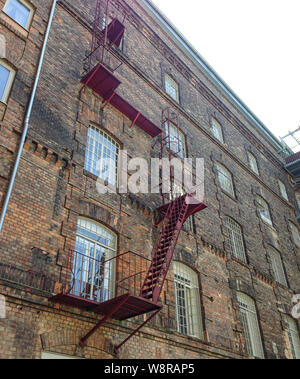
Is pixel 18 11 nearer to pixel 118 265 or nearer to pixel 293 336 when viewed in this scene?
pixel 118 265

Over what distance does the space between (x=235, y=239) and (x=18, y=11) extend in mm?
12151

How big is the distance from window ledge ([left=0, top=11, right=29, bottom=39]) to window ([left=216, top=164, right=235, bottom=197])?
10800mm

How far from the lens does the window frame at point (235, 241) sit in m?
16.3

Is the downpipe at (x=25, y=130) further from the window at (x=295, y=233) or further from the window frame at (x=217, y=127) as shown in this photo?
the window at (x=295, y=233)

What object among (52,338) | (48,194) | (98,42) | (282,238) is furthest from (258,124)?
(52,338)

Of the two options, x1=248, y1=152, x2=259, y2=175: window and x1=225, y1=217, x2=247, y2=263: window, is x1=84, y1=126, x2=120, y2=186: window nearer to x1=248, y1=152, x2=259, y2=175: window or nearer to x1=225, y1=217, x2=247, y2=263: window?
x1=225, y1=217, x2=247, y2=263: window

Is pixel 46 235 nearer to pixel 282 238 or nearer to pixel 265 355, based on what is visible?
pixel 265 355

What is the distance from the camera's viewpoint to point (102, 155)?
39.1 feet

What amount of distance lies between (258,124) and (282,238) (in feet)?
28.0

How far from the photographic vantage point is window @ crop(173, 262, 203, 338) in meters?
11.8

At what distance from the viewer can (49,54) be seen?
11.5m

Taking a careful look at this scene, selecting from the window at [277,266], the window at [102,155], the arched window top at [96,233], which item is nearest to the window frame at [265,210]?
the window at [277,266]

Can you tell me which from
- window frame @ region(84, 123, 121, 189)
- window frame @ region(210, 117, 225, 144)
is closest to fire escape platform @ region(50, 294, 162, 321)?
window frame @ region(84, 123, 121, 189)
